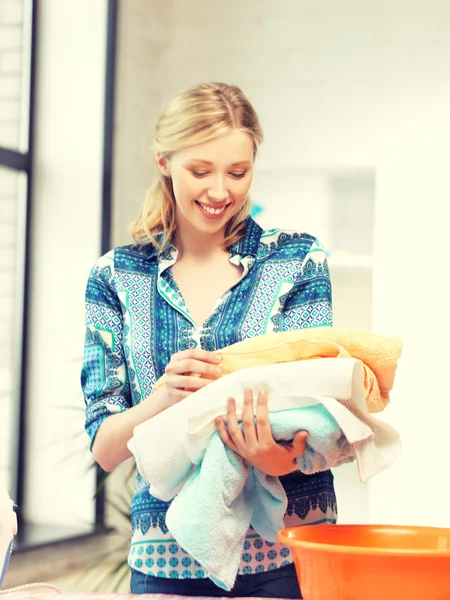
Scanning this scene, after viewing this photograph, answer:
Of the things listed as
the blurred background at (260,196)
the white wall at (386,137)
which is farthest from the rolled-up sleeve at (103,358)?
the white wall at (386,137)

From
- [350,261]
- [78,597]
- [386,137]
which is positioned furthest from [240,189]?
[386,137]

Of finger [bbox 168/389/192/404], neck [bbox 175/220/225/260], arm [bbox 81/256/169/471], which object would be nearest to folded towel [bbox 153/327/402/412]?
finger [bbox 168/389/192/404]

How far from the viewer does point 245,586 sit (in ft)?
4.48

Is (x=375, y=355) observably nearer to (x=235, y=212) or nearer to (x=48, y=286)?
(x=235, y=212)

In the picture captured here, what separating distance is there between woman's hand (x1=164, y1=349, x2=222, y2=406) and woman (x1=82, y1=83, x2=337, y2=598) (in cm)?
8

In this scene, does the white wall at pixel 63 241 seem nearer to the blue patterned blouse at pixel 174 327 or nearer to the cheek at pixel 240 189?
the blue patterned blouse at pixel 174 327

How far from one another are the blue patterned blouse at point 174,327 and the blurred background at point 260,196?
186 centimetres

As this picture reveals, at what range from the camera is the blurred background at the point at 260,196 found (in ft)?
10.9

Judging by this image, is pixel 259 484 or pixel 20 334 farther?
pixel 20 334

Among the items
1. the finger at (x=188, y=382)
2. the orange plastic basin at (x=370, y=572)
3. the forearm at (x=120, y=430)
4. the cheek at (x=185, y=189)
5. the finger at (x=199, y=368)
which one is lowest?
the orange plastic basin at (x=370, y=572)

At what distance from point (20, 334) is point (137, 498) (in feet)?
6.83

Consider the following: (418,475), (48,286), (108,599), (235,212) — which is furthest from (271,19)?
(108,599)

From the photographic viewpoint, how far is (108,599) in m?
1.21

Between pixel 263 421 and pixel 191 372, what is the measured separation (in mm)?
142
